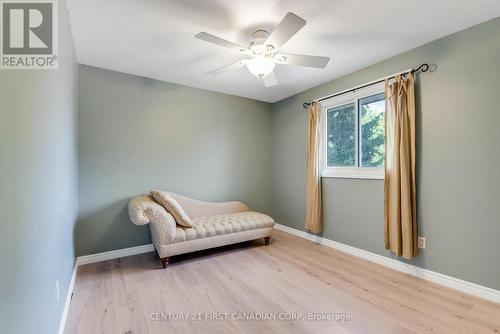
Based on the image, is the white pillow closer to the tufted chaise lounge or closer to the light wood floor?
the tufted chaise lounge

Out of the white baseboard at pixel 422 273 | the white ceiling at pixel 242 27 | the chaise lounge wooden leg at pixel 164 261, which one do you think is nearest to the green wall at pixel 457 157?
the white baseboard at pixel 422 273

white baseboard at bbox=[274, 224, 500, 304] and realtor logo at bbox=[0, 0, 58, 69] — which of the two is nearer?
A: realtor logo at bbox=[0, 0, 58, 69]

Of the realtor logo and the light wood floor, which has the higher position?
the realtor logo

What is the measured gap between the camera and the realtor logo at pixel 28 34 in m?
0.93

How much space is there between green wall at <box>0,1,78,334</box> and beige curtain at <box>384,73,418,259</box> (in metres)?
3.00

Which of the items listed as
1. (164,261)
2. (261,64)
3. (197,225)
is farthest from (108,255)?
(261,64)

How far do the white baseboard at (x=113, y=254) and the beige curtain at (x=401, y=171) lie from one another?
3.09 metres

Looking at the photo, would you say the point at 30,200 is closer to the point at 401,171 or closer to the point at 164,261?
the point at 164,261

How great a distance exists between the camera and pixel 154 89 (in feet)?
11.2

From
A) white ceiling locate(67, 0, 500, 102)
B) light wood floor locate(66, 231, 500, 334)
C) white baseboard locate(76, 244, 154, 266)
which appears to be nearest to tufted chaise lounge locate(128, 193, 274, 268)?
light wood floor locate(66, 231, 500, 334)

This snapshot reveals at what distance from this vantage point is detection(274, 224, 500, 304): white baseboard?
2119mm

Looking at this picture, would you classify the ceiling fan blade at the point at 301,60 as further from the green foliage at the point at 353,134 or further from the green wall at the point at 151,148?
the green wall at the point at 151,148

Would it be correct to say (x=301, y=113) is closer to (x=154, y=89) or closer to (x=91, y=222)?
Result: (x=154, y=89)

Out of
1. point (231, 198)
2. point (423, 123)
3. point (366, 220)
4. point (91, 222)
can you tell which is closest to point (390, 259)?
point (366, 220)
